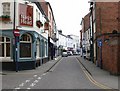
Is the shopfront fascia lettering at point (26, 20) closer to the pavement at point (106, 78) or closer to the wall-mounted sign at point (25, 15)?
the wall-mounted sign at point (25, 15)

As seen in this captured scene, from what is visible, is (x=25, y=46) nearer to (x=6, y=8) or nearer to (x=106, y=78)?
(x=6, y=8)

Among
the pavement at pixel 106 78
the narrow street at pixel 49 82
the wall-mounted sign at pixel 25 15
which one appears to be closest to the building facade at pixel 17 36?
the wall-mounted sign at pixel 25 15

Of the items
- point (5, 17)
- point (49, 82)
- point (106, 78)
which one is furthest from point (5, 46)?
point (106, 78)

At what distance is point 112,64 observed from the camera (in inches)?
907

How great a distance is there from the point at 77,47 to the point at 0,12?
12310 cm

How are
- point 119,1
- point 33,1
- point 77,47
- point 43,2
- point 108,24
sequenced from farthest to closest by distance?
point 77,47
point 43,2
point 108,24
point 119,1
point 33,1

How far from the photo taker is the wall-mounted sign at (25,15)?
1110 inches

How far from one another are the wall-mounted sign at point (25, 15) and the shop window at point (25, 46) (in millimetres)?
1301

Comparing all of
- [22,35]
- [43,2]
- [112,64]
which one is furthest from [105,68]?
[43,2]

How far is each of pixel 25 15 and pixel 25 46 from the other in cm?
299

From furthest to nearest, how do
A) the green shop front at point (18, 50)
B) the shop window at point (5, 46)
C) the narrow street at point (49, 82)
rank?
1. the shop window at point (5, 46)
2. the green shop front at point (18, 50)
3. the narrow street at point (49, 82)

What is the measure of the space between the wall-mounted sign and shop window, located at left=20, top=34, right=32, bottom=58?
1301mm

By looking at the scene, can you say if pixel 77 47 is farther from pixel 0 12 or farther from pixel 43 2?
pixel 0 12

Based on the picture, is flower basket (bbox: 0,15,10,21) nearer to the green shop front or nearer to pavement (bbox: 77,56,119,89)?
the green shop front
